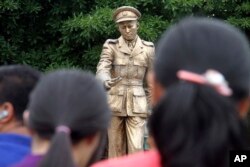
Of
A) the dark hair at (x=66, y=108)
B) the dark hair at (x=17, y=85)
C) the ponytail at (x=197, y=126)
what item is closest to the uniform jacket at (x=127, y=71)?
the dark hair at (x=17, y=85)

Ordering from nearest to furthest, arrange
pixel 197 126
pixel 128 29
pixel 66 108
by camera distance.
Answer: pixel 197 126, pixel 66 108, pixel 128 29

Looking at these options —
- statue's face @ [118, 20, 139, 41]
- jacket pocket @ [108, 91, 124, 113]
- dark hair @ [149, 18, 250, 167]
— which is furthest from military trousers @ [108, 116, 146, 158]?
dark hair @ [149, 18, 250, 167]

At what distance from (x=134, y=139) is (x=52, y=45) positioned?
4667 mm

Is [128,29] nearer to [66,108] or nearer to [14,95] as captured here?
[14,95]

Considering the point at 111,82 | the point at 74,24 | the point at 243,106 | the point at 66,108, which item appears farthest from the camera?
the point at 74,24

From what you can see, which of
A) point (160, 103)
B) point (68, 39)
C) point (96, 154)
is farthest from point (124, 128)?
point (160, 103)

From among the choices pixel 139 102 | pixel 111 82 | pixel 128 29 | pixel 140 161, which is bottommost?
pixel 140 161

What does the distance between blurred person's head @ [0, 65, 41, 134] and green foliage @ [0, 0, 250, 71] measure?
7602 mm

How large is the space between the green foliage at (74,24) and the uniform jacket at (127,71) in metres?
2.64

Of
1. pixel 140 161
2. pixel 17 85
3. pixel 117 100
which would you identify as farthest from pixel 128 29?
pixel 140 161

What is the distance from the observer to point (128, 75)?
7.80 m

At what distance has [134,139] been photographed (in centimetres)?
776

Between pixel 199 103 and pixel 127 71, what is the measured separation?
20.5ft

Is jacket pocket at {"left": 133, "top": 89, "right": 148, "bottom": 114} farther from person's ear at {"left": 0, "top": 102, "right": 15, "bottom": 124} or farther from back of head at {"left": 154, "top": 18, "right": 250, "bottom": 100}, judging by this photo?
back of head at {"left": 154, "top": 18, "right": 250, "bottom": 100}
